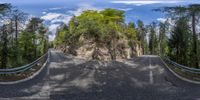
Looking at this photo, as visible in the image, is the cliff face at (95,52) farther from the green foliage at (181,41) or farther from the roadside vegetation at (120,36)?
the green foliage at (181,41)

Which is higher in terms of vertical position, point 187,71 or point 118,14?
point 118,14

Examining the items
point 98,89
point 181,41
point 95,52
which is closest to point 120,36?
point 95,52

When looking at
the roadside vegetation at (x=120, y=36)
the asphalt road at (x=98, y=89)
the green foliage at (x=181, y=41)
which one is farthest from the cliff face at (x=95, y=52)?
the asphalt road at (x=98, y=89)

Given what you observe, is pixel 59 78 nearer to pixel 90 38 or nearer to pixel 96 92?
pixel 96 92

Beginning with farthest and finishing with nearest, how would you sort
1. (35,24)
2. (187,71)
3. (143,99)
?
(35,24), (187,71), (143,99)

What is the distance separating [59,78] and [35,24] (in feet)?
149

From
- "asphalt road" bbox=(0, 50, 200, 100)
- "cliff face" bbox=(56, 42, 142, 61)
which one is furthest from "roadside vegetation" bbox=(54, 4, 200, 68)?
"asphalt road" bbox=(0, 50, 200, 100)

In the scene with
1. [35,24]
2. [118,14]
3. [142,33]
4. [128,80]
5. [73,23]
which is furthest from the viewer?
[142,33]

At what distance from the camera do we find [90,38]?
2633 inches

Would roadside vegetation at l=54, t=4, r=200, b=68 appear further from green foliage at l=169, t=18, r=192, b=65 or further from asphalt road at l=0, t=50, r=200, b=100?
asphalt road at l=0, t=50, r=200, b=100

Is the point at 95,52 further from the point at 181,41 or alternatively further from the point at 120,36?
the point at 181,41

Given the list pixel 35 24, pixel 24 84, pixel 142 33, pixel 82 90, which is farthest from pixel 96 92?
pixel 142 33

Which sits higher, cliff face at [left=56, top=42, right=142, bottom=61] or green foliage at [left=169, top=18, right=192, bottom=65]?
green foliage at [left=169, top=18, right=192, bottom=65]

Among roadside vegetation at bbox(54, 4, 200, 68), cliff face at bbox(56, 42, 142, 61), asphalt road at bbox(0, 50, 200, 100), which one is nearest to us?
asphalt road at bbox(0, 50, 200, 100)
